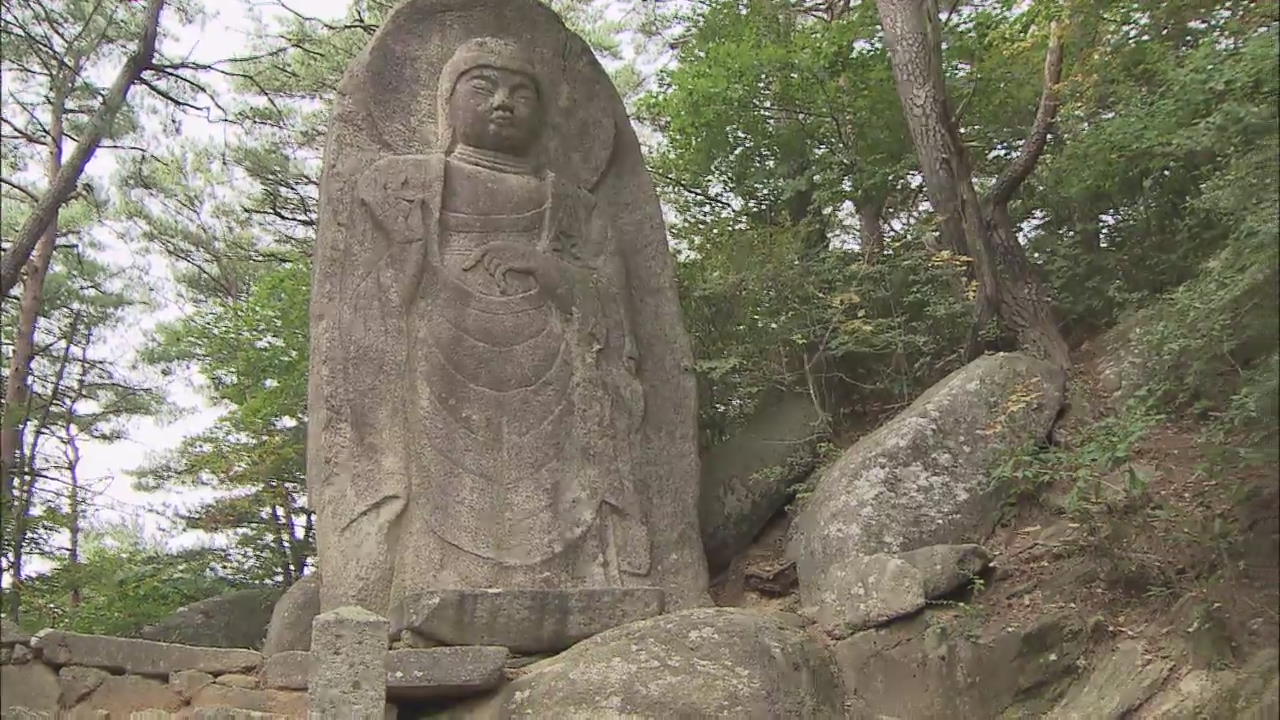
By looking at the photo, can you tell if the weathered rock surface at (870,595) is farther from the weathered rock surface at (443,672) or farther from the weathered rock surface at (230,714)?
the weathered rock surface at (230,714)

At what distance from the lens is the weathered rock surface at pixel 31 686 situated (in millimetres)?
5262

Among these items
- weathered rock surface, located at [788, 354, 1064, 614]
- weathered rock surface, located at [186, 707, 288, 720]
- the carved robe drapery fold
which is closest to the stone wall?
weathered rock surface, located at [186, 707, 288, 720]

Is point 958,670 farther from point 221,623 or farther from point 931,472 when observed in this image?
point 221,623

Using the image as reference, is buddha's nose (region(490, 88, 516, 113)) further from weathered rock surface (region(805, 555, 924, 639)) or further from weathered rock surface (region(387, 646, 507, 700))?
weathered rock surface (region(387, 646, 507, 700))

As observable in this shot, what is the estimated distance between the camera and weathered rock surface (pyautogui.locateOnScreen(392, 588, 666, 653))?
5879 mm

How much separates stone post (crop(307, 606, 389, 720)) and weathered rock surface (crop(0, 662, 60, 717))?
66.0 inches

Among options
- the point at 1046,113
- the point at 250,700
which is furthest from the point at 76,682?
the point at 1046,113

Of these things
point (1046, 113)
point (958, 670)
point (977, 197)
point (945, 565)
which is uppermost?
point (1046, 113)

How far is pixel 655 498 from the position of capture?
7.38 meters

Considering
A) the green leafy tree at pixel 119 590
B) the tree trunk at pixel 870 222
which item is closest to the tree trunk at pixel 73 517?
the green leafy tree at pixel 119 590

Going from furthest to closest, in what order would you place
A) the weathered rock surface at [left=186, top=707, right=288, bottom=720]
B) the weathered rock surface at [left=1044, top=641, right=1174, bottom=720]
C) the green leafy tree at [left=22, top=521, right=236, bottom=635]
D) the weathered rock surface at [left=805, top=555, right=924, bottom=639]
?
the green leafy tree at [left=22, top=521, right=236, bottom=635], the weathered rock surface at [left=805, top=555, right=924, bottom=639], the weathered rock surface at [left=186, top=707, right=288, bottom=720], the weathered rock surface at [left=1044, top=641, right=1174, bottom=720]

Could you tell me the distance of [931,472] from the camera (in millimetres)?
7055

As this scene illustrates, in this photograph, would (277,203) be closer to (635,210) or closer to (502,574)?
(635,210)

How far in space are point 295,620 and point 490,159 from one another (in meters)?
3.00
